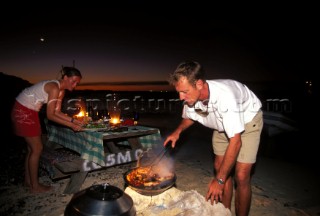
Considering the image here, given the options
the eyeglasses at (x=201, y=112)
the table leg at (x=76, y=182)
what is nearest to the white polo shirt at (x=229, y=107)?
the eyeglasses at (x=201, y=112)

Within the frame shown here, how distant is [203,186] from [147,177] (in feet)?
6.97

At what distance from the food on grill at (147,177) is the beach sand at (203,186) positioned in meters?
0.43

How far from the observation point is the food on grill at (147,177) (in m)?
3.20

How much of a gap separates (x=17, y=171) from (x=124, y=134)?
3.18 m

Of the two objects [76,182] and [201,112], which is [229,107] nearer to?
[201,112]

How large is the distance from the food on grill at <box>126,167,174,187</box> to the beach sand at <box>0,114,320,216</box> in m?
0.43

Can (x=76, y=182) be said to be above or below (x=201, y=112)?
below

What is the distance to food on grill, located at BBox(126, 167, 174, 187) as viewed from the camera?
3.20 metres

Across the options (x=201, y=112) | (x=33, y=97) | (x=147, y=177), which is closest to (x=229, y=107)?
(x=201, y=112)

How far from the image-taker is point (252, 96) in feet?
10.6

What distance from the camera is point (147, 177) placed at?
3.40 metres

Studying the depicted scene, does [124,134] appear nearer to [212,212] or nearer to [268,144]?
[212,212]

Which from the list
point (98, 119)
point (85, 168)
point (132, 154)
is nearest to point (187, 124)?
point (132, 154)

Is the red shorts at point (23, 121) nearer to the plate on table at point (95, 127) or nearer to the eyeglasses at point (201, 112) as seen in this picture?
the plate on table at point (95, 127)
